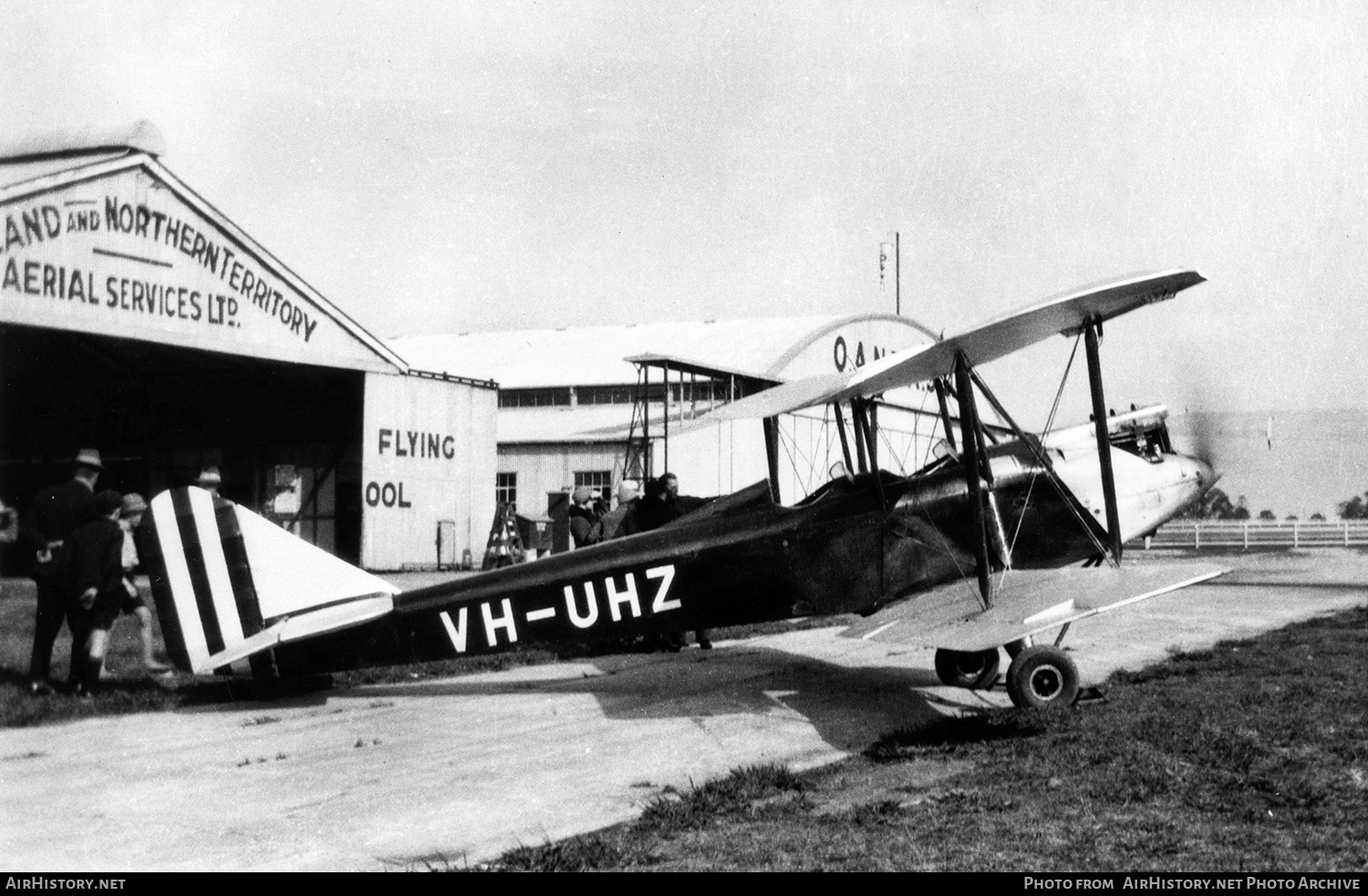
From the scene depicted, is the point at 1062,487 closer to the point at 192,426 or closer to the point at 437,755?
the point at 437,755

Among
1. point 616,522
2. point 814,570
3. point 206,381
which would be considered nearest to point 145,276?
point 616,522

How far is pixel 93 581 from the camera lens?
8750mm

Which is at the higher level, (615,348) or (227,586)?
(615,348)

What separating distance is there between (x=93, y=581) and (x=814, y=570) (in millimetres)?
5478

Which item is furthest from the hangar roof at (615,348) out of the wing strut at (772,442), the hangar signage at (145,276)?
the wing strut at (772,442)

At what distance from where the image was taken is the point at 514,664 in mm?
10836

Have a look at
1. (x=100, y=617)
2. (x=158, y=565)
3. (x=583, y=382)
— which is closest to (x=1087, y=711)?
(x=158, y=565)

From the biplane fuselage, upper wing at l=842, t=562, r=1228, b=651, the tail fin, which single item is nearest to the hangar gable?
the tail fin

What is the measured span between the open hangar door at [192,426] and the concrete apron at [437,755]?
558 inches

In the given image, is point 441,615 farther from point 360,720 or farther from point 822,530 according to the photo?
point 822,530

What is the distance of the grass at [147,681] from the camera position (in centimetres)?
817

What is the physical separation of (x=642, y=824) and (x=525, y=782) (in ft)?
3.73

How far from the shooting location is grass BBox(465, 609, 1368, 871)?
4.48 metres

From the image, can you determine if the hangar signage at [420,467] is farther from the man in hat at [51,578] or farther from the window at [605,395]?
the man in hat at [51,578]
